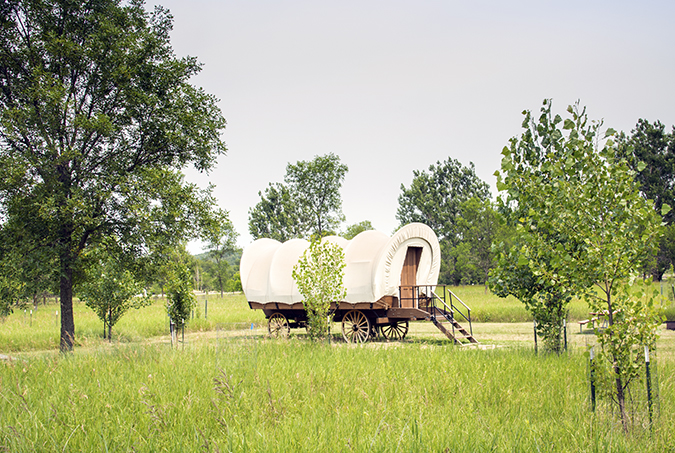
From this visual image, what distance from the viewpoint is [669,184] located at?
4856cm

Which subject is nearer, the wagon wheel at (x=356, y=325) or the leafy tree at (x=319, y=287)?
the leafy tree at (x=319, y=287)

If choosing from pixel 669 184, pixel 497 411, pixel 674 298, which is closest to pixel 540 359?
pixel 497 411

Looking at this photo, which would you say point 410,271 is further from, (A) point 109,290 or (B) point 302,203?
(B) point 302,203

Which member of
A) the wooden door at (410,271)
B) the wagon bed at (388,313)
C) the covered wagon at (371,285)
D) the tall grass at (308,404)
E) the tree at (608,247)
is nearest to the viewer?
the tall grass at (308,404)

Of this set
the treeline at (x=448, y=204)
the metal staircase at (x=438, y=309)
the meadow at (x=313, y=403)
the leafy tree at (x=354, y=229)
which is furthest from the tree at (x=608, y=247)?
the leafy tree at (x=354, y=229)

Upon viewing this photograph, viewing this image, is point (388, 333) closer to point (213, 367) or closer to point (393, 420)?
point (213, 367)

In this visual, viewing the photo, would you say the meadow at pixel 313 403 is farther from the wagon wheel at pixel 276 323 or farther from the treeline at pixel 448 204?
the treeline at pixel 448 204

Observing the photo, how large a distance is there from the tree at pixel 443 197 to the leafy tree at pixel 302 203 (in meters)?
11.1

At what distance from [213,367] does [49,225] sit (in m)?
8.05

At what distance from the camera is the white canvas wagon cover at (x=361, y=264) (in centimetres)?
1430

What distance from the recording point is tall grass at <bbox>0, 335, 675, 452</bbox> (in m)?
3.88

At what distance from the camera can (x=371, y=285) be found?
46.5ft

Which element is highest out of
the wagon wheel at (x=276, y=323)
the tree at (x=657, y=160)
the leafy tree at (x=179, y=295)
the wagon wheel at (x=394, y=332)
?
the tree at (x=657, y=160)

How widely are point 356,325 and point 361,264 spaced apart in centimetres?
192
